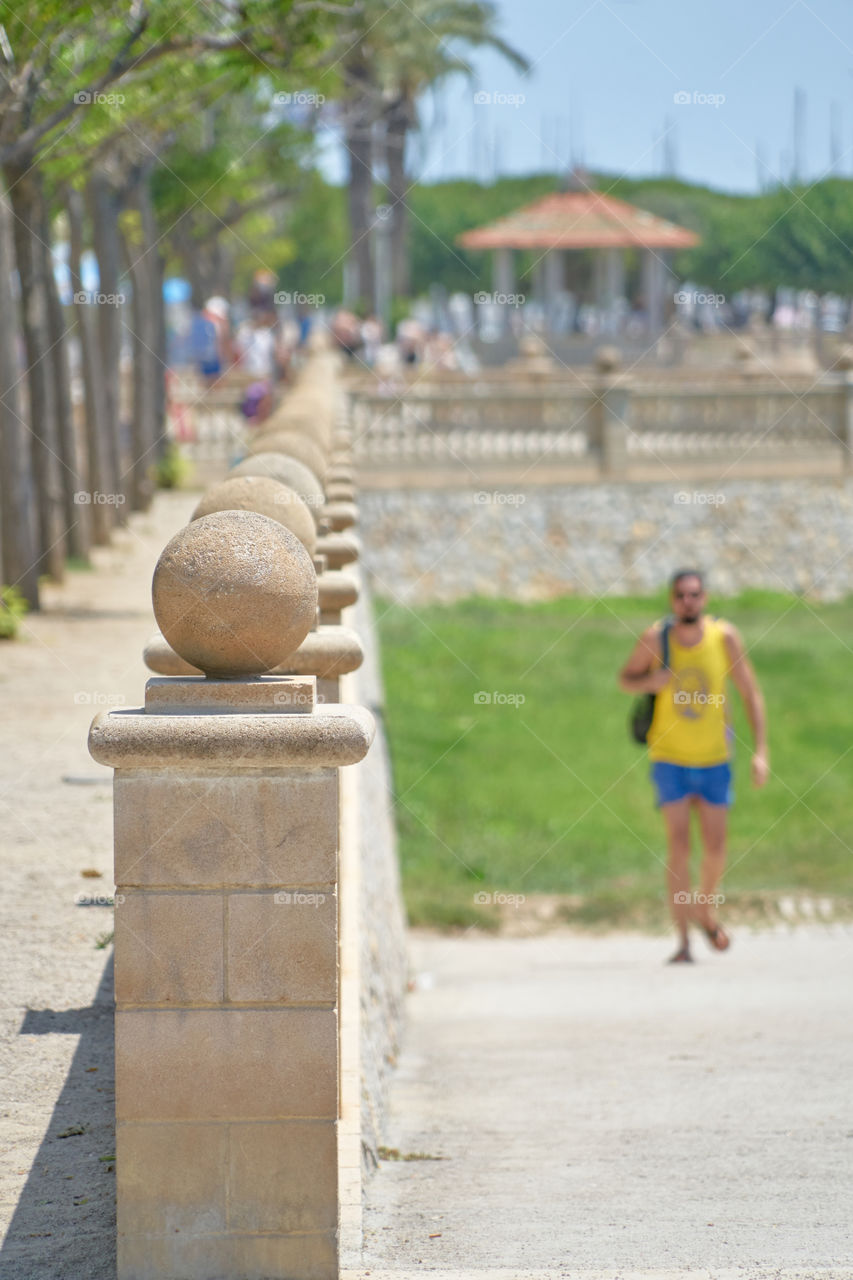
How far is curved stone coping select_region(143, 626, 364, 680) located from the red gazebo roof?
113ft

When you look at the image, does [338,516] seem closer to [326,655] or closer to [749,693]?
[749,693]

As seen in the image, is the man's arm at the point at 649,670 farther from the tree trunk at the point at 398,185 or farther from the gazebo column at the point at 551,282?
the gazebo column at the point at 551,282

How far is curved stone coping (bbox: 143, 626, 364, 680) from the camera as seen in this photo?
4.44 metres

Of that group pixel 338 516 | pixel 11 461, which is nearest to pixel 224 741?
pixel 338 516

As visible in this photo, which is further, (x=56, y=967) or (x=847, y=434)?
(x=847, y=434)

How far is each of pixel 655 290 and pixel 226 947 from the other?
3827cm

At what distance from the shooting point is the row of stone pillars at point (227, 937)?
3.74 meters

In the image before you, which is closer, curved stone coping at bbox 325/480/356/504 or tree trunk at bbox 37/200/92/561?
curved stone coping at bbox 325/480/356/504

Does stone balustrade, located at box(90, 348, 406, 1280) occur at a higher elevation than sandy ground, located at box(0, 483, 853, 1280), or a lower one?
higher

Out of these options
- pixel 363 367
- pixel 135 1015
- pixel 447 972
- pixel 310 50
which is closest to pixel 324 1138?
pixel 135 1015

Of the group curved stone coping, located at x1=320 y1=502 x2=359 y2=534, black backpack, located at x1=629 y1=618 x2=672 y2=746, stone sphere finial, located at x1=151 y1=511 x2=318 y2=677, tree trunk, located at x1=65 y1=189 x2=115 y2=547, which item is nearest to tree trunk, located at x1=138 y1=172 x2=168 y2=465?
tree trunk, located at x1=65 y1=189 x2=115 y2=547

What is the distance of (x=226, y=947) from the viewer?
379 centimetres

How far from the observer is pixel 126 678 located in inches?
415

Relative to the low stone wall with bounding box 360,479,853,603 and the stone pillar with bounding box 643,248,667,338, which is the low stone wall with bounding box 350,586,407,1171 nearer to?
the low stone wall with bounding box 360,479,853,603
